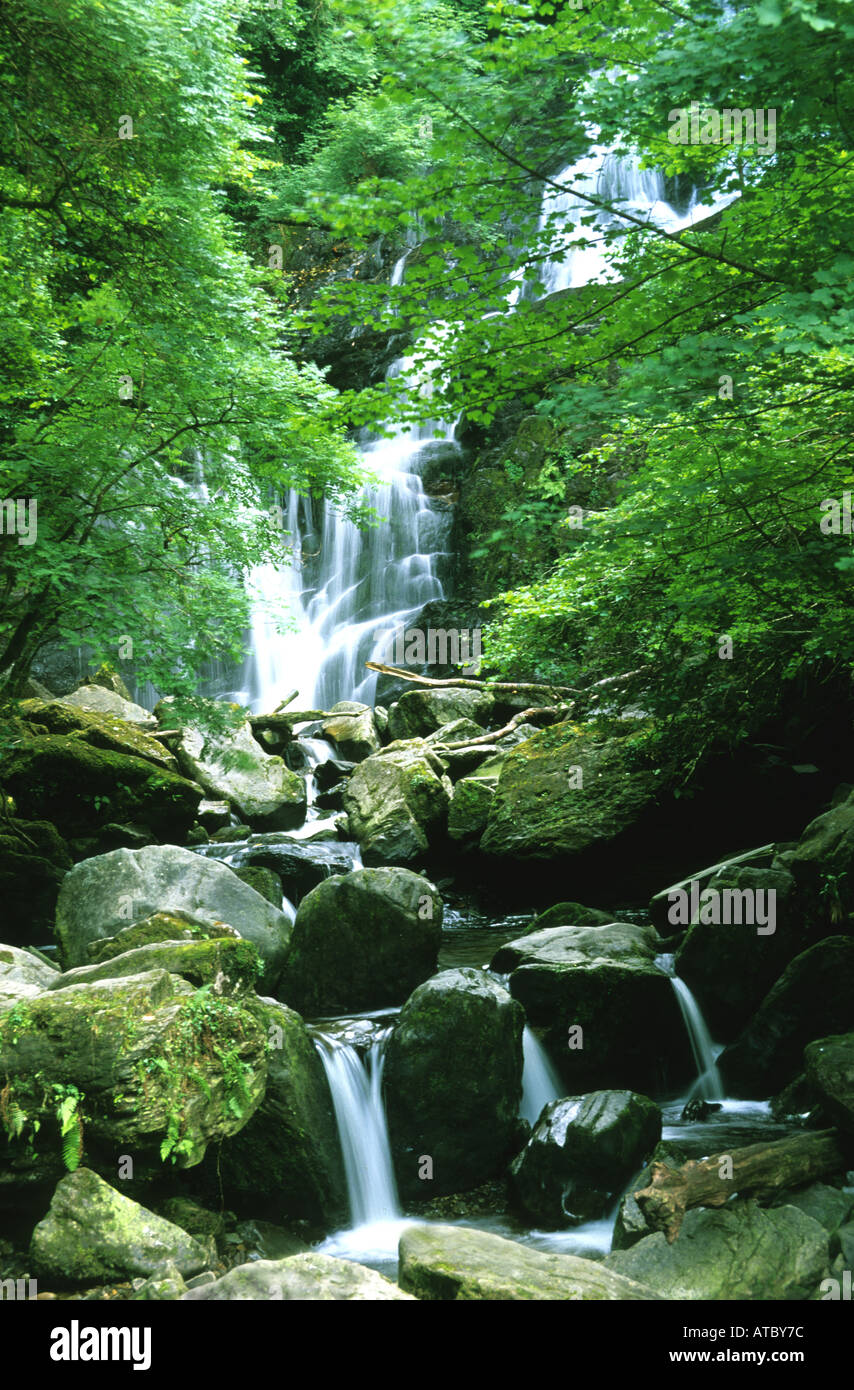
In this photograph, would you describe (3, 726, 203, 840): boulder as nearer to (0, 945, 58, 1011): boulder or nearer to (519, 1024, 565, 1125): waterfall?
(0, 945, 58, 1011): boulder

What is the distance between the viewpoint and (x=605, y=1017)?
7035mm

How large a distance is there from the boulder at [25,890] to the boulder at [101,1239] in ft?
17.1

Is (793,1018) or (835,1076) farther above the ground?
(835,1076)

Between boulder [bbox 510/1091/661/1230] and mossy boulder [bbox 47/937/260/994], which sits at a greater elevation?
mossy boulder [bbox 47/937/260/994]

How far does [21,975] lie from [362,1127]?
2407 millimetres

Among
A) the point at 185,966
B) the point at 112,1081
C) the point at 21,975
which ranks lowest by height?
the point at 112,1081

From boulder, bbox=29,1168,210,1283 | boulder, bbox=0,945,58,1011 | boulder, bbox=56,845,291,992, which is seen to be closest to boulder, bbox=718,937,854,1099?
boulder, bbox=56,845,291,992

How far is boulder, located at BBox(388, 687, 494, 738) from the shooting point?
1448 cm

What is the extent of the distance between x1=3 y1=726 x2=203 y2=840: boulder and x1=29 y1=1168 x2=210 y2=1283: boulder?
6.40 metres

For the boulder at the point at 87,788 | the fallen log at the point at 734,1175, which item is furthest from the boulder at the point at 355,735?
the fallen log at the point at 734,1175

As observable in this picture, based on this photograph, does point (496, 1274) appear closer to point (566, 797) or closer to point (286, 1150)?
point (286, 1150)

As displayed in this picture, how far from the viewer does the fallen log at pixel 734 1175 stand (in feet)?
16.0

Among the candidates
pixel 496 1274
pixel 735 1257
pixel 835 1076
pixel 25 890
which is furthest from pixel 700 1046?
pixel 25 890

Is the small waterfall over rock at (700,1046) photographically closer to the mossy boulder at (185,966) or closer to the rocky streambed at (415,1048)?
the rocky streambed at (415,1048)
